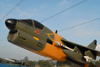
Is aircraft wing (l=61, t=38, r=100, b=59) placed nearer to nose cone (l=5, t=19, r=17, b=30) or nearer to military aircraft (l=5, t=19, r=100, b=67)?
military aircraft (l=5, t=19, r=100, b=67)

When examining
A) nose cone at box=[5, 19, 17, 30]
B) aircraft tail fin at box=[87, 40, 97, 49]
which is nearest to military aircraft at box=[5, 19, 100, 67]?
nose cone at box=[5, 19, 17, 30]

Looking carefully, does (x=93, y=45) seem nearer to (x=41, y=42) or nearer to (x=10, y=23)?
(x=41, y=42)

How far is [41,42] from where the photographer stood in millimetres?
7871

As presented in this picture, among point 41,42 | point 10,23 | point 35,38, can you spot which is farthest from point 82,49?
point 10,23

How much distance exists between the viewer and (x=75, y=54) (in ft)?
28.6

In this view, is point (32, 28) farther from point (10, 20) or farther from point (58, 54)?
point (58, 54)

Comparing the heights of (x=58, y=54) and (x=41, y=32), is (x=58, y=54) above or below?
below

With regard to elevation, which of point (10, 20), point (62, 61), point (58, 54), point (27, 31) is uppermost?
point (10, 20)

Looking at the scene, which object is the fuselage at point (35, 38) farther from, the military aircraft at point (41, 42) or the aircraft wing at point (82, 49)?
the aircraft wing at point (82, 49)

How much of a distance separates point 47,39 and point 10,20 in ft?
10.4

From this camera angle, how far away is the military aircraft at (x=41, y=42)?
22.7 feet

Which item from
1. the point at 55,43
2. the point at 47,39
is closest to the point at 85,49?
the point at 55,43

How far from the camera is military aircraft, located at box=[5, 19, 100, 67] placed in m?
6.91

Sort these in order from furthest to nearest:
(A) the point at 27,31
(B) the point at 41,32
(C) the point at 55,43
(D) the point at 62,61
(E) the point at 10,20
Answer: (D) the point at 62,61 → (C) the point at 55,43 → (B) the point at 41,32 → (A) the point at 27,31 → (E) the point at 10,20
